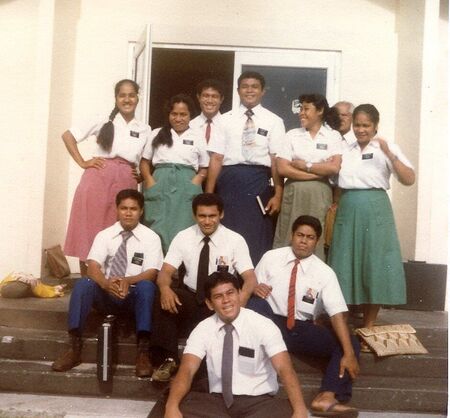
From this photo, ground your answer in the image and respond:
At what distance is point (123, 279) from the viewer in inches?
167

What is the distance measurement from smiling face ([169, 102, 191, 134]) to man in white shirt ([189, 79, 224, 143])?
12 centimetres

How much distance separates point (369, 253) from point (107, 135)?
218 centimetres

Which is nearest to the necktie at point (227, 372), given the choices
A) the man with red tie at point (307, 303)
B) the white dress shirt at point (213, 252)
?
the man with red tie at point (307, 303)

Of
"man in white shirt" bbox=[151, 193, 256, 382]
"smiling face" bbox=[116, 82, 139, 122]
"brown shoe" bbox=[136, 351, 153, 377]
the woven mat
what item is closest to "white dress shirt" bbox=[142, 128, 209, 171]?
"smiling face" bbox=[116, 82, 139, 122]

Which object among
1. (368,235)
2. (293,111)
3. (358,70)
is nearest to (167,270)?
(368,235)

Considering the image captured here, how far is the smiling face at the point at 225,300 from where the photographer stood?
11.2ft

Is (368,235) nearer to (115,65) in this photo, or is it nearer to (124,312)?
(124,312)

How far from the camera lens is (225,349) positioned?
11.2 ft

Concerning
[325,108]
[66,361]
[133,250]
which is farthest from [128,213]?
[325,108]

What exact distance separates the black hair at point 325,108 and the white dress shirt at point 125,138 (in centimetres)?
130

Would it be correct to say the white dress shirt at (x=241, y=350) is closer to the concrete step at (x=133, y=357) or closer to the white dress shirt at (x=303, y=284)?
the white dress shirt at (x=303, y=284)

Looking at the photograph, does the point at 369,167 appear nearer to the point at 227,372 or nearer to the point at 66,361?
the point at 227,372

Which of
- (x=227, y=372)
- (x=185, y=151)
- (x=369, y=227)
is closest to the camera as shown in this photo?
(x=227, y=372)

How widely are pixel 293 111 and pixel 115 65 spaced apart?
1.92 meters
